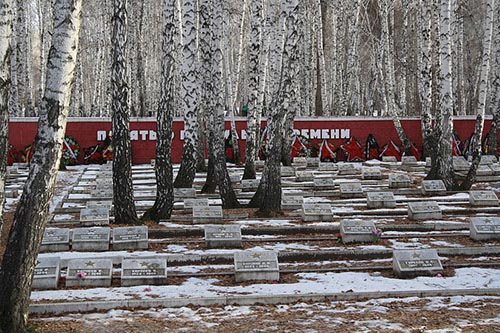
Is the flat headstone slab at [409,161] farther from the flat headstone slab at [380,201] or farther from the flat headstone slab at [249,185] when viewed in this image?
the flat headstone slab at [380,201]

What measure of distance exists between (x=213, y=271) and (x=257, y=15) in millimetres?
12292

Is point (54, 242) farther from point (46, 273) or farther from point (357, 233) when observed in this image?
point (357, 233)

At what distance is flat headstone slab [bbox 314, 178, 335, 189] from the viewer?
20.1 m

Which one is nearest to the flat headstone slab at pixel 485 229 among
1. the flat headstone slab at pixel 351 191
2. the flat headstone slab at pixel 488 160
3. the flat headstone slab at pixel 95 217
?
the flat headstone slab at pixel 351 191

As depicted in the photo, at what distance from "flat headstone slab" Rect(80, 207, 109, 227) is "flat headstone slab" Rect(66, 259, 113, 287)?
3.89 m

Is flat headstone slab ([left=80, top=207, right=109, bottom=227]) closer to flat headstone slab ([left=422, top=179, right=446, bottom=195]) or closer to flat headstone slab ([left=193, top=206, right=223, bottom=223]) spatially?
flat headstone slab ([left=193, top=206, right=223, bottom=223])

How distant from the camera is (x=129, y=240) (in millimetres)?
11875

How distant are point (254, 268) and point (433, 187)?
9.99 meters

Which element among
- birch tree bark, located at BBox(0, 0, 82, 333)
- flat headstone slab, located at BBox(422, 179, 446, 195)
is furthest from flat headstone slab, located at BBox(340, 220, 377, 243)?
flat headstone slab, located at BBox(422, 179, 446, 195)

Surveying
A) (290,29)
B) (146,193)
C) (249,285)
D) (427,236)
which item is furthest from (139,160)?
(249,285)

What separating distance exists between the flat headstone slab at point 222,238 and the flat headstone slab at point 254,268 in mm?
1777

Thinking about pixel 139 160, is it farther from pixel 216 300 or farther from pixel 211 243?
pixel 216 300

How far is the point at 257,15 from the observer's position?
21.1 m

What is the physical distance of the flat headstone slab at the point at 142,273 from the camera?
9.66 m
